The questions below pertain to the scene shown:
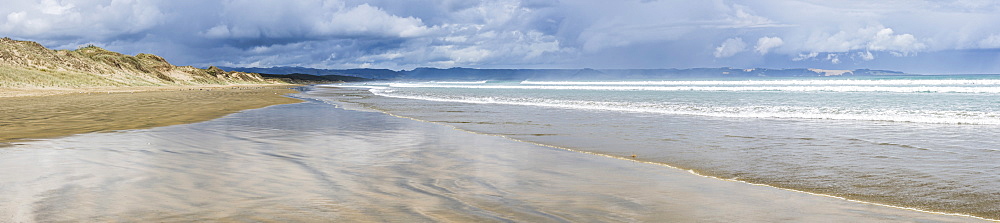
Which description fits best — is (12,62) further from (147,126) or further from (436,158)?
(436,158)

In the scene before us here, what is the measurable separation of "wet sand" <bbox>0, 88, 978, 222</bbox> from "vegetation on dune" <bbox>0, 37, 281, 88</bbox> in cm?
5710

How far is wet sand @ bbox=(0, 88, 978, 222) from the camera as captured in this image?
495 centimetres

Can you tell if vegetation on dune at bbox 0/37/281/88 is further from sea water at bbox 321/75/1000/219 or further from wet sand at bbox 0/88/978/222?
sea water at bbox 321/75/1000/219

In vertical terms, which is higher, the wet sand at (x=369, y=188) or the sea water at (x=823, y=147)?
the sea water at (x=823, y=147)

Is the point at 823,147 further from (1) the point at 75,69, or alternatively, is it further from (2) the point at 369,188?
(1) the point at 75,69

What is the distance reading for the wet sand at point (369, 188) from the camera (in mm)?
4949

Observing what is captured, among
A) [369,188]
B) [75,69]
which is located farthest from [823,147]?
[75,69]

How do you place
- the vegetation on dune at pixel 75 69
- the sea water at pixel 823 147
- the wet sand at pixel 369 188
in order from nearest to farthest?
the wet sand at pixel 369 188 → the sea water at pixel 823 147 → the vegetation on dune at pixel 75 69

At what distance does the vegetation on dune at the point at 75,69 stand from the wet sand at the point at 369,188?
5710cm

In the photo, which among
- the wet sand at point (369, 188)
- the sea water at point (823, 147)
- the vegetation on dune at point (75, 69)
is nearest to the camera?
the wet sand at point (369, 188)

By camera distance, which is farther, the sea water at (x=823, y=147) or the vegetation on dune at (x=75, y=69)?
the vegetation on dune at (x=75, y=69)

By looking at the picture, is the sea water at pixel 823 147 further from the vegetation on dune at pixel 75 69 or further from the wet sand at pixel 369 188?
the vegetation on dune at pixel 75 69

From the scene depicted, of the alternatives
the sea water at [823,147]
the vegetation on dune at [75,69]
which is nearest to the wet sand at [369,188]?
the sea water at [823,147]

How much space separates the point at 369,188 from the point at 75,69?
9686cm
